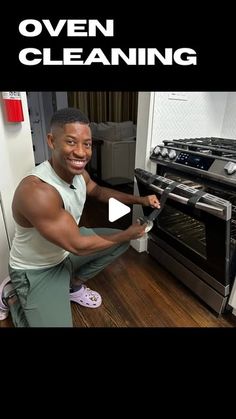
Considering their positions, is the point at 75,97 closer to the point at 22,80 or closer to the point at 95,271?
the point at 22,80

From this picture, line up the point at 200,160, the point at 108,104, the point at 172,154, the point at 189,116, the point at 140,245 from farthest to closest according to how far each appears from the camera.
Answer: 1. the point at 108,104
2. the point at 140,245
3. the point at 189,116
4. the point at 172,154
5. the point at 200,160

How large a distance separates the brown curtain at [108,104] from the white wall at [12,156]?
8.31ft

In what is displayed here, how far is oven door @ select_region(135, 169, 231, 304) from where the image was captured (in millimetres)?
902

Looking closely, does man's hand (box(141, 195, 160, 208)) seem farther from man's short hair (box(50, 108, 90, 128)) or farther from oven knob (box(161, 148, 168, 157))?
man's short hair (box(50, 108, 90, 128))

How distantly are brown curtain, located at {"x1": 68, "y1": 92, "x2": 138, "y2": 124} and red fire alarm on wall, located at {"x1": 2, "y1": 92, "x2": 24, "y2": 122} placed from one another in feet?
8.45

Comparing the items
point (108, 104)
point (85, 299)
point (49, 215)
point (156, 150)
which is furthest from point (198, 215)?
point (108, 104)

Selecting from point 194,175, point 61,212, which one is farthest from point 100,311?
point 194,175

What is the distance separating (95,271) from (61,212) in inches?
21.5

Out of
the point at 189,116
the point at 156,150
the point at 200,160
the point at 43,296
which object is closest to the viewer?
the point at 43,296

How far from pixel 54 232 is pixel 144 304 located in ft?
2.34

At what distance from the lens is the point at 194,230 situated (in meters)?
1.25

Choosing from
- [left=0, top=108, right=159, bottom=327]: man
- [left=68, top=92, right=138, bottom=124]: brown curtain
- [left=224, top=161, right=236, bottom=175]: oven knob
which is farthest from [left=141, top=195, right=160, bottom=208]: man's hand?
[left=68, top=92, right=138, bottom=124]: brown curtain

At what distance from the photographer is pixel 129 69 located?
1140 millimetres

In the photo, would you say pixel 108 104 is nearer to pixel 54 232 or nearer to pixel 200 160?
pixel 200 160
